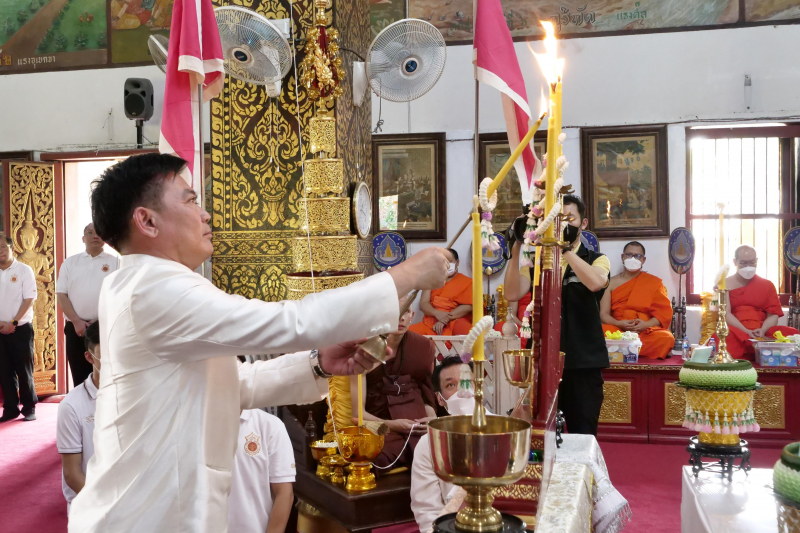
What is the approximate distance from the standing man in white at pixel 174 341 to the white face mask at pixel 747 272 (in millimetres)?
5805

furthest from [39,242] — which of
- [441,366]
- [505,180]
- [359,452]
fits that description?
[359,452]

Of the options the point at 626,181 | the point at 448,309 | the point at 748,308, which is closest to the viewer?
the point at 748,308

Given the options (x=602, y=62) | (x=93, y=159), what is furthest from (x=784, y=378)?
(x=93, y=159)

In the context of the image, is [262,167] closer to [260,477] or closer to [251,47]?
[251,47]

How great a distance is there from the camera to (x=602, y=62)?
284 inches

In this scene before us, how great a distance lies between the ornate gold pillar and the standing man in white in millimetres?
3028

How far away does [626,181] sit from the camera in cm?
715

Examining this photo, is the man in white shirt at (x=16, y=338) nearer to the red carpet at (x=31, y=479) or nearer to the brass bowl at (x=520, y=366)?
the red carpet at (x=31, y=479)

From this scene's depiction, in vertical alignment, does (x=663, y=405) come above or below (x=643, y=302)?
below

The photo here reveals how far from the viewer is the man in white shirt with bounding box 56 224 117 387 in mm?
6227

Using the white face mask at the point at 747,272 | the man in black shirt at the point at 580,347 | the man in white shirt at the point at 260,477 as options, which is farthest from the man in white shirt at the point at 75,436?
the white face mask at the point at 747,272

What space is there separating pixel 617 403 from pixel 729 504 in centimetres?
406

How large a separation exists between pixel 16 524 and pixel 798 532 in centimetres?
396

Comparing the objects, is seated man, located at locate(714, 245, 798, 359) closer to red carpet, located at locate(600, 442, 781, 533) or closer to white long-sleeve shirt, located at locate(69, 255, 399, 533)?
red carpet, located at locate(600, 442, 781, 533)
